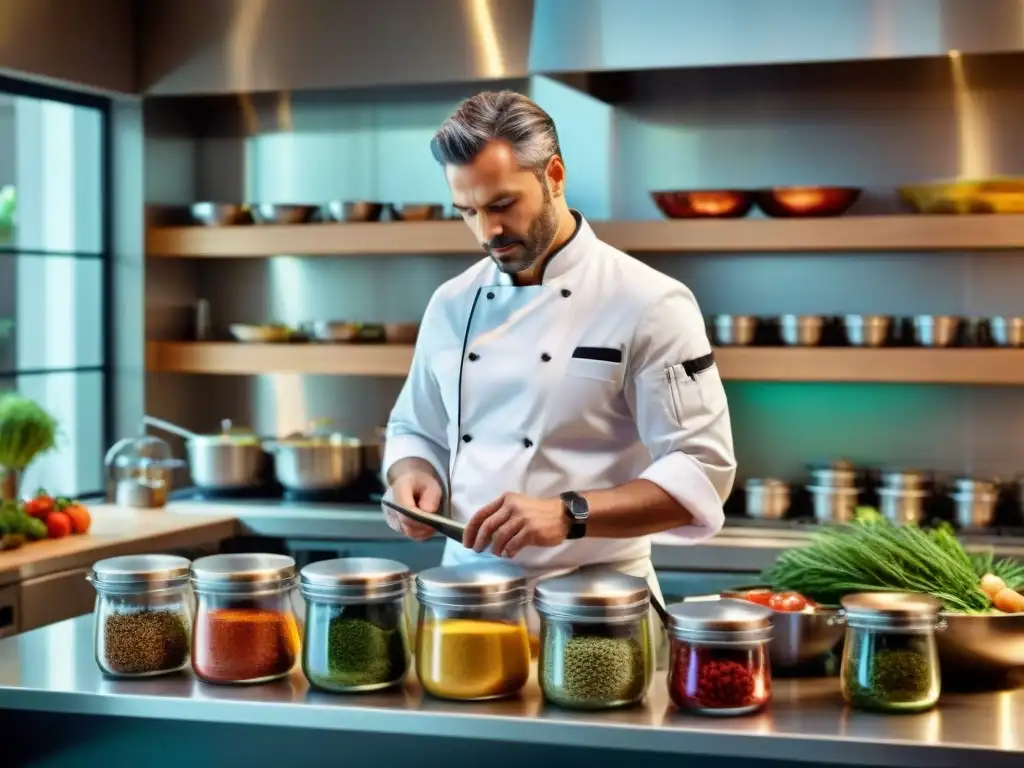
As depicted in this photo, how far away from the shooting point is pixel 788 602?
219 centimetres

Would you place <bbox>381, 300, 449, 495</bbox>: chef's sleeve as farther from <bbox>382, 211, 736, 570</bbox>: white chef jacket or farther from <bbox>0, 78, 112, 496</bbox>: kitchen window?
<bbox>0, 78, 112, 496</bbox>: kitchen window

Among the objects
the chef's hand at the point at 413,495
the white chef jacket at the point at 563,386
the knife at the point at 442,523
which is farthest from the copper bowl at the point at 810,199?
the knife at the point at 442,523

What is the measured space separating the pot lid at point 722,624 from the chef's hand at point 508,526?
29 cm

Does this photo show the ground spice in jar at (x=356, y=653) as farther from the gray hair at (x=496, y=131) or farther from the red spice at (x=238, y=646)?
the gray hair at (x=496, y=131)

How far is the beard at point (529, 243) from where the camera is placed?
2.42m

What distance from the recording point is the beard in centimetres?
242

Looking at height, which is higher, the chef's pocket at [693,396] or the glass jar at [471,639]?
the chef's pocket at [693,396]

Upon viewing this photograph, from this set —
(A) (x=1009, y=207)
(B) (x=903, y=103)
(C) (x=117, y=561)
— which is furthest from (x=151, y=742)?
(B) (x=903, y=103)

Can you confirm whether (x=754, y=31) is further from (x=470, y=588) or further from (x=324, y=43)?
(x=470, y=588)

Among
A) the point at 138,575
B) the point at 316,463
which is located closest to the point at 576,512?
the point at 138,575

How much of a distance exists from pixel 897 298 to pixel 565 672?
295 cm

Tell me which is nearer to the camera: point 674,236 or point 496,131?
point 496,131

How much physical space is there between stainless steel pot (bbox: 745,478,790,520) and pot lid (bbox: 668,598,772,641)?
95.7 inches

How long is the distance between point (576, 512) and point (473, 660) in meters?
0.36
